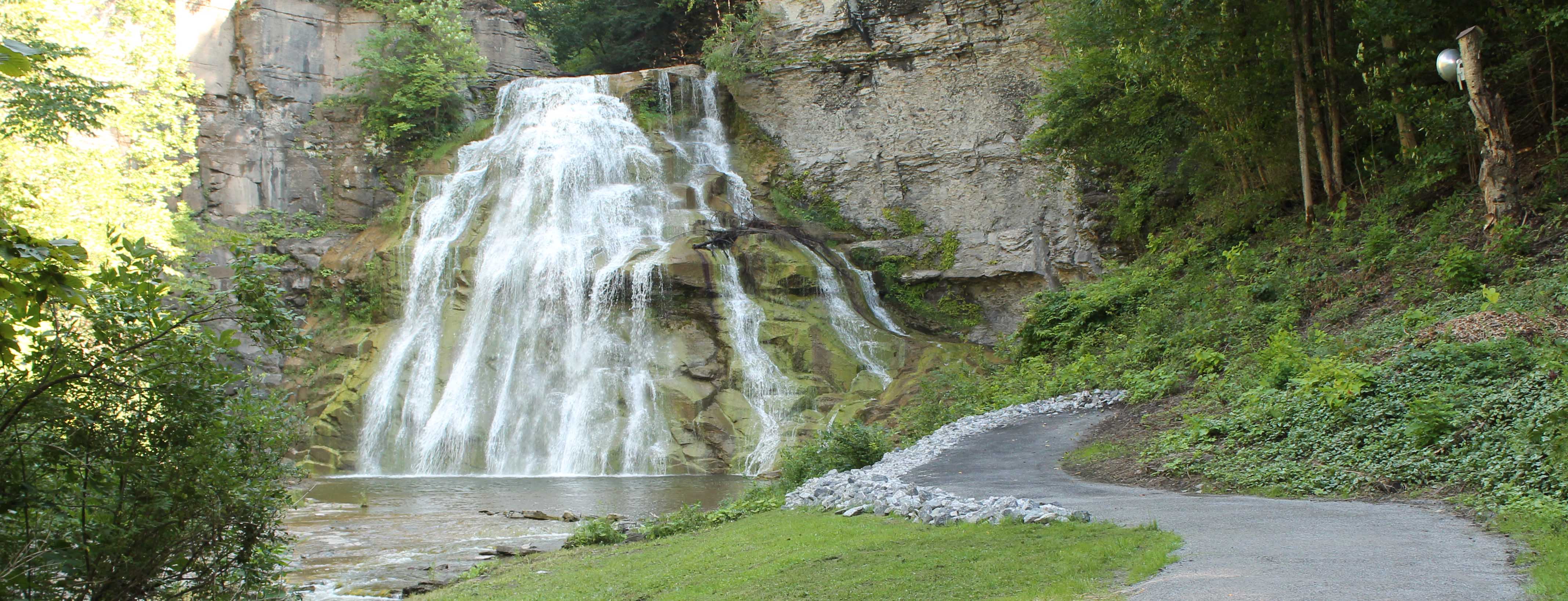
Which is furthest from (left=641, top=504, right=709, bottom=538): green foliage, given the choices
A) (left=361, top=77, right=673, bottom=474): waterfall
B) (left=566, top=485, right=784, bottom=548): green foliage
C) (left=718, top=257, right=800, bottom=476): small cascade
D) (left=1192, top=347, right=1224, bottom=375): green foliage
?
(left=361, top=77, right=673, bottom=474): waterfall

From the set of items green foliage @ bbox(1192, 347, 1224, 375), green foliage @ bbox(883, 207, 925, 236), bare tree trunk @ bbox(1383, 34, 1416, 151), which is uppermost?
green foliage @ bbox(883, 207, 925, 236)

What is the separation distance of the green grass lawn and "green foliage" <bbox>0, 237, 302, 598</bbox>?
7.55ft

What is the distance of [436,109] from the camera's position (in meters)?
31.5

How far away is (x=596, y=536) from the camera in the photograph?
10.3m

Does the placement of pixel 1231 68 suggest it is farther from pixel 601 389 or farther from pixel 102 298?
pixel 102 298

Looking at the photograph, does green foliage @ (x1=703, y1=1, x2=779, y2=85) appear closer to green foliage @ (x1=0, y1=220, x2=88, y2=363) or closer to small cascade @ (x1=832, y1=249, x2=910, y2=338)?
small cascade @ (x1=832, y1=249, x2=910, y2=338)

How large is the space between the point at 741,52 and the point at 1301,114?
1746cm

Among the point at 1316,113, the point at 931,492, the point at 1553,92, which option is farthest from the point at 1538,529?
the point at 1316,113

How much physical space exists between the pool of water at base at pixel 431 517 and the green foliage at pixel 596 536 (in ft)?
1.38

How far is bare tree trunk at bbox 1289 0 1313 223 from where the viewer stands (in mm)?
16141

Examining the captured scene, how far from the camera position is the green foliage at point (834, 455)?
41.7 ft

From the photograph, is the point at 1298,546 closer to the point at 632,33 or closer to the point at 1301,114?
the point at 1301,114

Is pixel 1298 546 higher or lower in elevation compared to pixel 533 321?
lower

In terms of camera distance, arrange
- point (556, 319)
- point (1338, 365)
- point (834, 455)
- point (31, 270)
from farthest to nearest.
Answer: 1. point (556, 319)
2. point (834, 455)
3. point (1338, 365)
4. point (31, 270)
